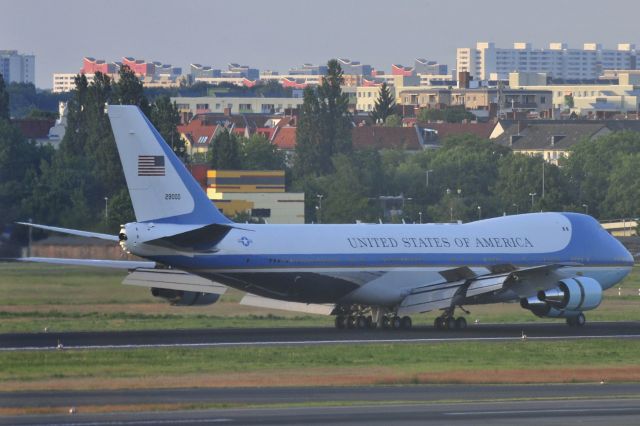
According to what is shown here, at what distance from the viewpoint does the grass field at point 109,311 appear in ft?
210

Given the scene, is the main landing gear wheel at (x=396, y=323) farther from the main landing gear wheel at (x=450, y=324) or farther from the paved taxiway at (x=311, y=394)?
the paved taxiway at (x=311, y=394)

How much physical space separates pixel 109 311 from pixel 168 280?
8.02 m

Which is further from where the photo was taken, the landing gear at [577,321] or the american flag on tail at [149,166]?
the landing gear at [577,321]

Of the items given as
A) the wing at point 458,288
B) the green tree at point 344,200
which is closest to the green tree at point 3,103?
the green tree at point 344,200

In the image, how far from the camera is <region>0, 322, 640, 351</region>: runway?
5491cm

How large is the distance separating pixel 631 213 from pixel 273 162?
4256cm

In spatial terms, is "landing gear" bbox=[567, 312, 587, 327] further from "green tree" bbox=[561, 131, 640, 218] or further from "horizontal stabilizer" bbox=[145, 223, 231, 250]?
"green tree" bbox=[561, 131, 640, 218]

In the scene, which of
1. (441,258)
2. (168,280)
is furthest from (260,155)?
(168,280)

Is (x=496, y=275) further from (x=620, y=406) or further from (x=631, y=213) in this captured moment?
(x=631, y=213)

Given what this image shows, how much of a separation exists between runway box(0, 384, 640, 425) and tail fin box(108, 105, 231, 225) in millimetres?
16095

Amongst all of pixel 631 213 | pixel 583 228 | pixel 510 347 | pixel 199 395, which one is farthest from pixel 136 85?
pixel 199 395

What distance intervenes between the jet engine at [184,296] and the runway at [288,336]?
183 centimetres

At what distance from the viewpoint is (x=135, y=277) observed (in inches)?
2381

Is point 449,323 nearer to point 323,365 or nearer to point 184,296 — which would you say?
point 184,296
